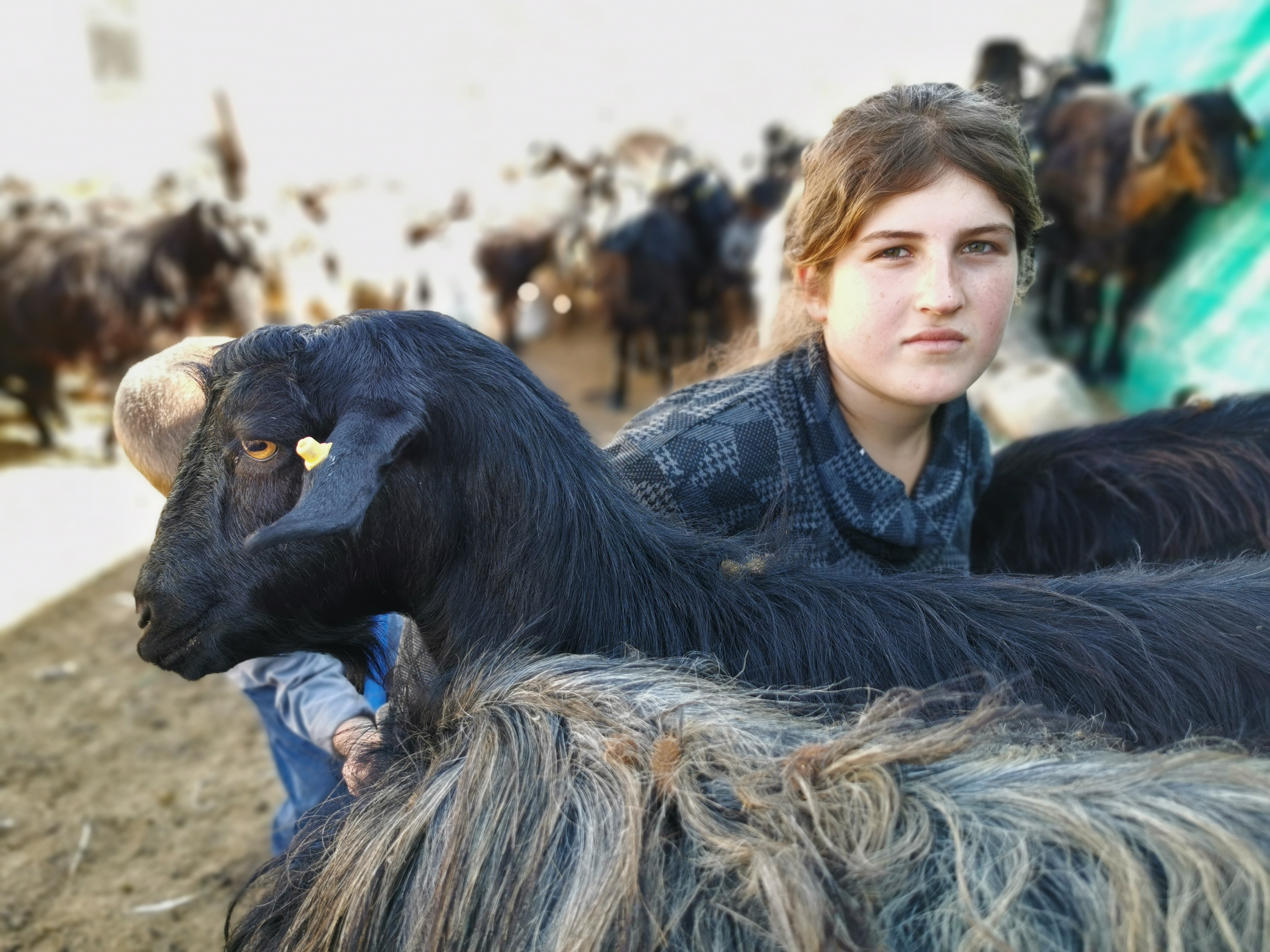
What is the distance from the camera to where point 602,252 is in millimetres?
10492

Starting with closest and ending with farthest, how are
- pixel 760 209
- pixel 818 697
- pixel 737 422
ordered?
pixel 818 697 → pixel 737 422 → pixel 760 209

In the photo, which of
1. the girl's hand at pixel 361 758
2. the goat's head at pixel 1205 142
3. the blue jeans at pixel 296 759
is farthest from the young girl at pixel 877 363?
the goat's head at pixel 1205 142

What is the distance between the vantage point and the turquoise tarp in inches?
221

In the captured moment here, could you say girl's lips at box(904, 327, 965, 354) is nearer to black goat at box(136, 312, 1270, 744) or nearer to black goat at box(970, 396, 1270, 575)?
black goat at box(136, 312, 1270, 744)

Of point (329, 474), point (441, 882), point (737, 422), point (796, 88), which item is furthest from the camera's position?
point (796, 88)

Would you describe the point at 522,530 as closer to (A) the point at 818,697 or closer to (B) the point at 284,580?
(B) the point at 284,580

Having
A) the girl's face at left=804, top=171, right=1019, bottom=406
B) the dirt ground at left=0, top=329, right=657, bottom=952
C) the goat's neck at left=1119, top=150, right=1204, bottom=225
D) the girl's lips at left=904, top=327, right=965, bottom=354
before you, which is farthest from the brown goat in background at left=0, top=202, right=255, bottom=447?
the girl's lips at left=904, top=327, right=965, bottom=354

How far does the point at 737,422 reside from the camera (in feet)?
7.13

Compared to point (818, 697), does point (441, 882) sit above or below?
below

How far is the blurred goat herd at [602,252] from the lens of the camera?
21.8ft

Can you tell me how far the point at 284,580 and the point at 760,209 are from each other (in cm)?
995

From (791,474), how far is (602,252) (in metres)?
8.68

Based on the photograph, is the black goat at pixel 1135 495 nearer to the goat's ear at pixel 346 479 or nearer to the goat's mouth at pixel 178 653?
the goat's ear at pixel 346 479

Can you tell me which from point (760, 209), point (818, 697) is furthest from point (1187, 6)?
point (818, 697)
